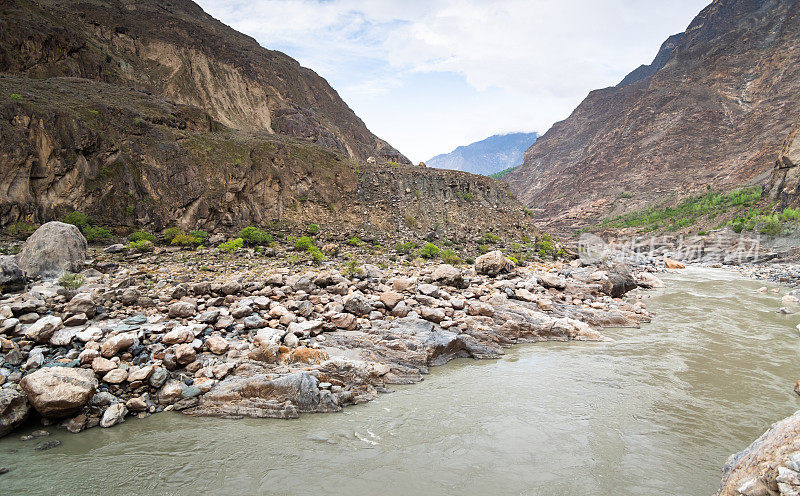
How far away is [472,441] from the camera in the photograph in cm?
566

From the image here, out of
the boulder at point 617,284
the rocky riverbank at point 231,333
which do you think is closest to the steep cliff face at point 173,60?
the rocky riverbank at point 231,333

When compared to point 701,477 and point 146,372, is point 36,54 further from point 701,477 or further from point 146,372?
point 701,477

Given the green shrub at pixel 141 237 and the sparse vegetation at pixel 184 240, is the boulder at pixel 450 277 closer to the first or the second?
the sparse vegetation at pixel 184 240

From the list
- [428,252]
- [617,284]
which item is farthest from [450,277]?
[617,284]

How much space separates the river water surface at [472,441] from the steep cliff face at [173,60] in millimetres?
28182

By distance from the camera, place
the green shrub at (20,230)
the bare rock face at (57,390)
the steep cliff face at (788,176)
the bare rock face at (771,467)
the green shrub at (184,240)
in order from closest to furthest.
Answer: the bare rock face at (771,467)
the bare rock face at (57,390)
the green shrub at (20,230)
the green shrub at (184,240)
the steep cliff face at (788,176)

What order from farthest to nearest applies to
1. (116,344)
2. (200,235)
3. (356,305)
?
(200,235)
(356,305)
(116,344)

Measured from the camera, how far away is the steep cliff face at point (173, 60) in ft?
74.8

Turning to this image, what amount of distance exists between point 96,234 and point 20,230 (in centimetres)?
227

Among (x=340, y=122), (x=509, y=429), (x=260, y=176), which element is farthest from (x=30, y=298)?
(x=340, y=122)

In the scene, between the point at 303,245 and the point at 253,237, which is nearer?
the point at 253,237

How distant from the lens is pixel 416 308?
11070mm

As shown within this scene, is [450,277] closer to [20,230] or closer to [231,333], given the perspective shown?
[231,333]

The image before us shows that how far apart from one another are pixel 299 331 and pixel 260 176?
661 inches
